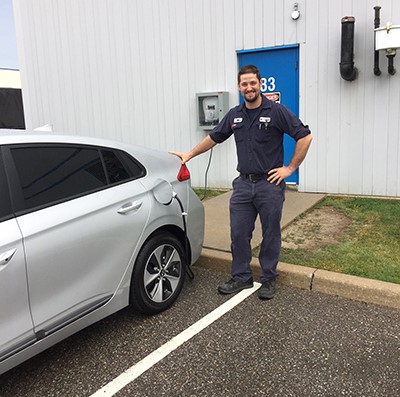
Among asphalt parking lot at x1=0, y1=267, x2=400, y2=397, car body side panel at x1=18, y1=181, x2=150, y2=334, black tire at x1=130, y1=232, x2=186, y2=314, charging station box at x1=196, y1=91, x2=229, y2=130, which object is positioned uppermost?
charging station box at x1=196, y1=91, x2=229, y2=130

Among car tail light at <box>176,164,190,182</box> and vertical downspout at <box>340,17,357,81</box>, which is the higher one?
vertical downspout at <box>340,17,357,81</box>

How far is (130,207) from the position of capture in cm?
323

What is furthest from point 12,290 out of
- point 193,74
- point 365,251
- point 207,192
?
point 193,74

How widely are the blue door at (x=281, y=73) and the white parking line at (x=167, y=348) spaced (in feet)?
13.2

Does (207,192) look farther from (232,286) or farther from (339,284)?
(339,284)

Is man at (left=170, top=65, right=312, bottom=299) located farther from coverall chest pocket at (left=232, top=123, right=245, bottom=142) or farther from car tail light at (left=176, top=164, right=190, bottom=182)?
car tail light at (left=176, top=164, right=190, bottom=182)

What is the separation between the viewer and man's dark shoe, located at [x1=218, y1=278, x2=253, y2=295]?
3975mm

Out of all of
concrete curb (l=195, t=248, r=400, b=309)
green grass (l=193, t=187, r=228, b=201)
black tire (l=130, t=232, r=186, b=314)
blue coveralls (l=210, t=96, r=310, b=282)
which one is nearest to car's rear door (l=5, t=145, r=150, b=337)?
black tire (l=130, t=232, r=186, b=314)

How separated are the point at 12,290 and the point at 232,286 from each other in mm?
2053

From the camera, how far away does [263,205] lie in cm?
375

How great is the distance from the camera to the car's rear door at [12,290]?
2402mm

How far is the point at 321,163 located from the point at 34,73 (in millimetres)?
6551

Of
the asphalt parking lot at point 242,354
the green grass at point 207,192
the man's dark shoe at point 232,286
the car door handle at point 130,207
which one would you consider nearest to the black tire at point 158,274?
the asphalt parking lot at point 242,354

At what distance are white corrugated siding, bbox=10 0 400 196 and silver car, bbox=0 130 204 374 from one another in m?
3.90
